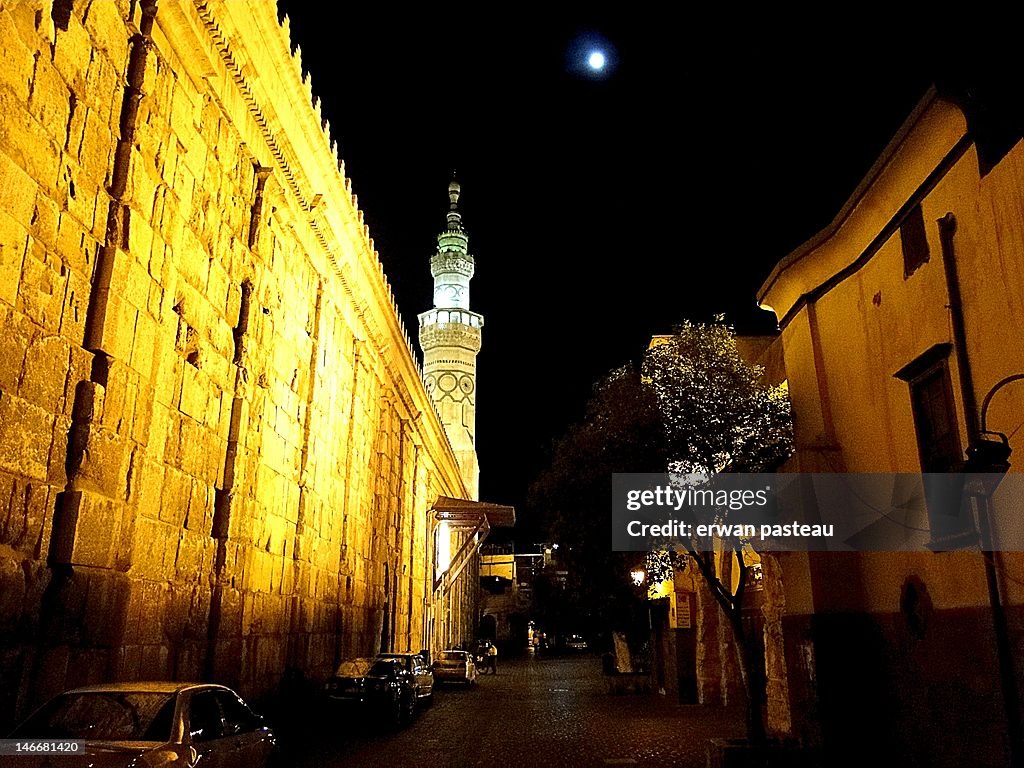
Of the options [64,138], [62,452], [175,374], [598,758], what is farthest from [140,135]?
[598,758]

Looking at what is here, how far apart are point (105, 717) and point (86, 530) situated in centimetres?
235

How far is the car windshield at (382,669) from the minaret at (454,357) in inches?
1361

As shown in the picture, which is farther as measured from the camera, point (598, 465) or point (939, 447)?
point (598, 465)

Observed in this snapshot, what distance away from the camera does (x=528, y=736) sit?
14.3 m

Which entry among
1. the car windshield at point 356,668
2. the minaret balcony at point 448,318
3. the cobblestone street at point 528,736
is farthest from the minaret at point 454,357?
the car windshield at point 356,668

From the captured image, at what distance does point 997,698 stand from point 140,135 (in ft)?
36.9

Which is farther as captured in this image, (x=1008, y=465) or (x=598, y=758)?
(x=598, y=758)

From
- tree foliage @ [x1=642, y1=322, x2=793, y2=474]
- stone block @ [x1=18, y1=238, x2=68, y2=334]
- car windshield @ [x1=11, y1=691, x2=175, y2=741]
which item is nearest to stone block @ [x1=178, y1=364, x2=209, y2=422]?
stone block @ [x1=18, y1=238, x2=68, y2=334]

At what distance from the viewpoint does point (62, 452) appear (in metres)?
7.80

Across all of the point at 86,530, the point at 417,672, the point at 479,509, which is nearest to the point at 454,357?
the point at 479,509

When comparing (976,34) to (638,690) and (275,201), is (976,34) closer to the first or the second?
(275,201)

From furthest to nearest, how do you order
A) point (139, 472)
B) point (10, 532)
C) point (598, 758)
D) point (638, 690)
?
1. point (638, 690)
2. point (598, 758)
3. point (139, 472)
4. point (10, 532)

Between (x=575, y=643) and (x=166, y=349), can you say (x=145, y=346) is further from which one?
(x=575, y=643)

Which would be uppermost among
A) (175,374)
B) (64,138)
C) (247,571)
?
(64,138)
